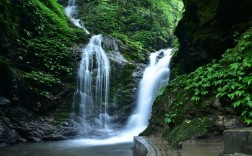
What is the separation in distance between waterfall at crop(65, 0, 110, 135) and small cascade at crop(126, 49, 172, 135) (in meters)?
1.41

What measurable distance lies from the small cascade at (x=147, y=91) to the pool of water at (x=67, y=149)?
307 centimetres

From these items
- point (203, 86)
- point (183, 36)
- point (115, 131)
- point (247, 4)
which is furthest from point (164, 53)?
point (203, 86)

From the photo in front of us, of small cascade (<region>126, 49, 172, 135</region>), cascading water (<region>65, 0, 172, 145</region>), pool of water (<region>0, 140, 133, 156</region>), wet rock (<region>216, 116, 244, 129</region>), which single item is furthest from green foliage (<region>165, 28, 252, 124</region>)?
small cascade (<region>126, 49, 172, 135</region>)

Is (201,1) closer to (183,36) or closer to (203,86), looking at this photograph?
(183,36)

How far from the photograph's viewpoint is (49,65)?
15039 mm

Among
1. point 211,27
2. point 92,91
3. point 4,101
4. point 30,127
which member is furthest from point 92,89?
point 211,27

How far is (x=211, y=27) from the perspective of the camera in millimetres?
8359

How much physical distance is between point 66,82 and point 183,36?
7230 millimetres

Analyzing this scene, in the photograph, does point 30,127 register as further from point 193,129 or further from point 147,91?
point 193,129

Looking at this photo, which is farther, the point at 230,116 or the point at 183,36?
the point at 183,36

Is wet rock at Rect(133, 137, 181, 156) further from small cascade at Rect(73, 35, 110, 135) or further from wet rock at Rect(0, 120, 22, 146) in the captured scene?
small cascade at Rect(73, 35, 110, 135)

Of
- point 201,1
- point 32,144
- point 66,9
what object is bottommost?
point 32,144

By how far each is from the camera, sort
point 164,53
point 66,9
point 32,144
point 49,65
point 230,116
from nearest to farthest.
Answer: point 230,116 → point 32,144 → point 49,65 → point 164,53 → point 66,9

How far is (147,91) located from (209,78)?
917cm
